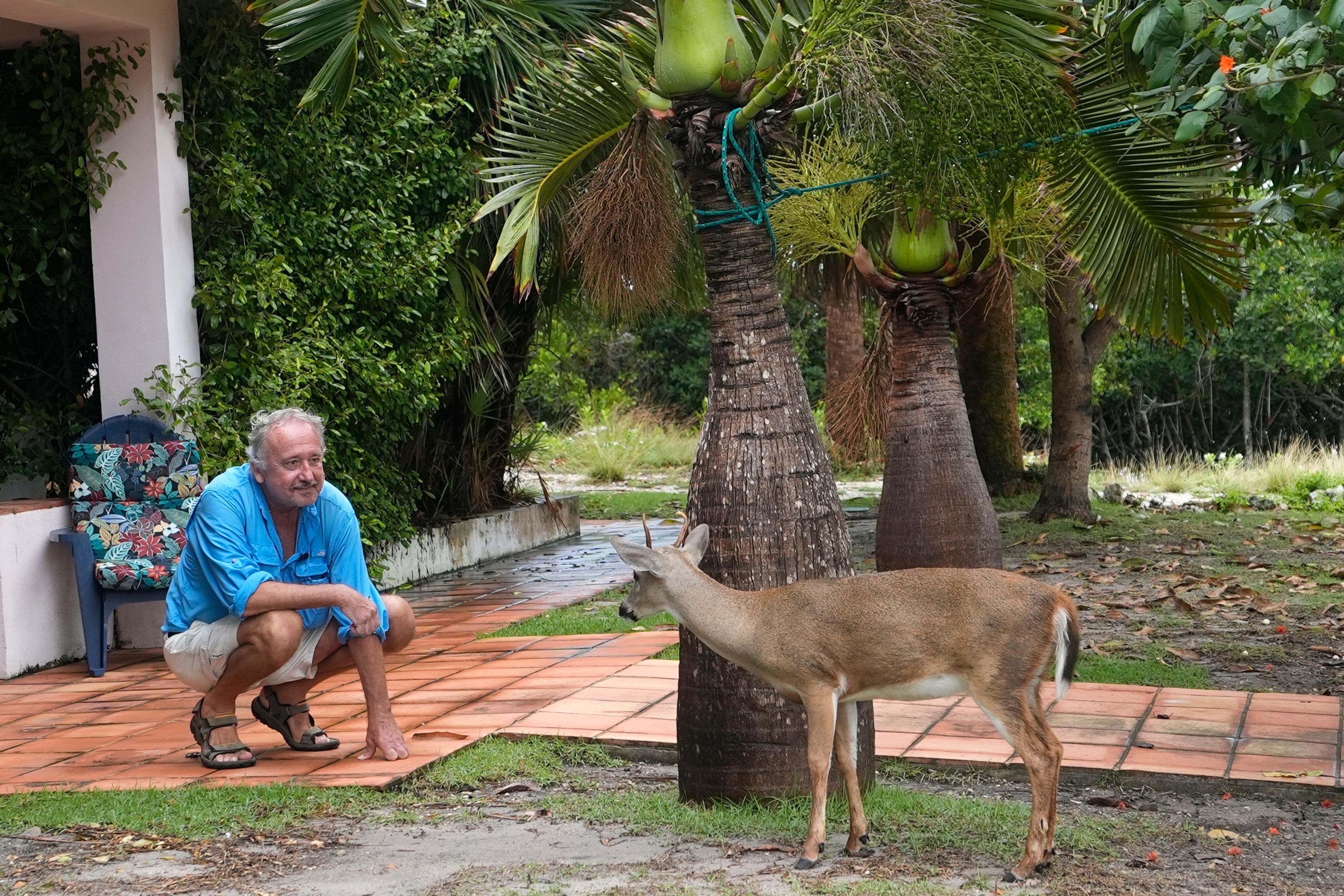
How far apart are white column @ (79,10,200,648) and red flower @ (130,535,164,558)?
90 cm

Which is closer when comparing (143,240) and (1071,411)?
(143,240)

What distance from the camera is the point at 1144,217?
25.3 ft

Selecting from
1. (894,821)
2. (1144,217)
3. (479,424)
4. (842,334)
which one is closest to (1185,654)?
(1144,217)

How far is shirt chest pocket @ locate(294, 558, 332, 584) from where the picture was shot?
562cm

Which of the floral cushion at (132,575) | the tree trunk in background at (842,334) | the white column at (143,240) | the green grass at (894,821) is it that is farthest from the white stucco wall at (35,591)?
the tree trunk in background at (842,334)

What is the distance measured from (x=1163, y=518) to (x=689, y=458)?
953cm

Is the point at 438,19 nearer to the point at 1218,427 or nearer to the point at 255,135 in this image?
the point at 255,135

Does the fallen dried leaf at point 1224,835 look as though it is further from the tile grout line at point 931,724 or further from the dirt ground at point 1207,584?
the dirt ground at point 1207,584

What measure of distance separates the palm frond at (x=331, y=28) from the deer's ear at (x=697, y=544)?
3.50m

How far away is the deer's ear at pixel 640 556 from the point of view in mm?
4367

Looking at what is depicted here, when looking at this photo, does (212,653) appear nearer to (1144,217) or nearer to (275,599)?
(275,599)

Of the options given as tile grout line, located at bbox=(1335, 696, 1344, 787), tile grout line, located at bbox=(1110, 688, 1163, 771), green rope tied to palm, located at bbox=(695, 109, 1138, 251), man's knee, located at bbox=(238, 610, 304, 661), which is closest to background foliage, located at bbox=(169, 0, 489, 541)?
man's knee, located at bbox=(238, 610, 304, 661)

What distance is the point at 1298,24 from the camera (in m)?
4.17

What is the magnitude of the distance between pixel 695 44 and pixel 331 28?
7.98 feet
